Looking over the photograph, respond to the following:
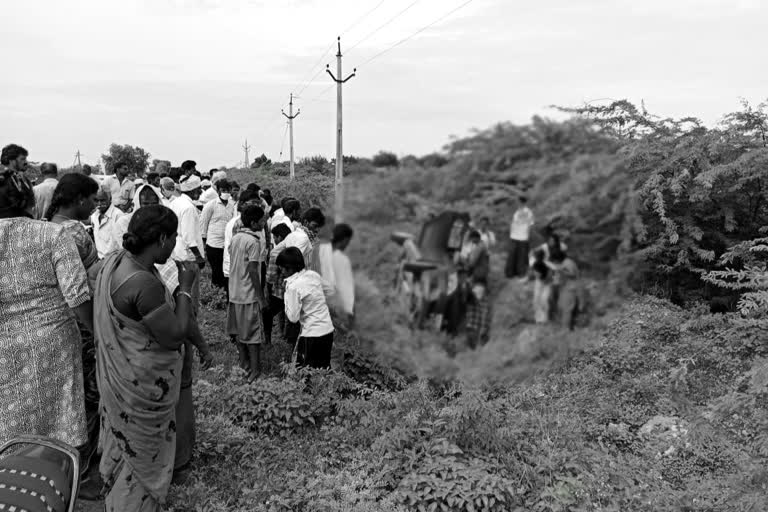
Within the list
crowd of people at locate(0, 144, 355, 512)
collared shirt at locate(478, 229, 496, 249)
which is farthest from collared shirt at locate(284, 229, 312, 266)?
collared shirt at locate(478, 229, 496, 249)

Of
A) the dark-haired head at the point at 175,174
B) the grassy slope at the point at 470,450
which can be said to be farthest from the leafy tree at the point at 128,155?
the grassy slope at the point at 470,450

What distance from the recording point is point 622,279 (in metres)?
1.63

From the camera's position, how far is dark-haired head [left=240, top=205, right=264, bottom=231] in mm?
4906

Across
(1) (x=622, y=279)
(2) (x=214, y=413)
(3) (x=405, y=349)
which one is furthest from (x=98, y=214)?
(1) (x=622, y=279)

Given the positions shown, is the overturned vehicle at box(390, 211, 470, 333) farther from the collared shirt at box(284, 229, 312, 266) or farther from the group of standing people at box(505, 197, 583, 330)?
the collared shirt at box(284, 229, 312, 266)

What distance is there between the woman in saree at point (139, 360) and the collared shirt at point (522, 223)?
6.55ft

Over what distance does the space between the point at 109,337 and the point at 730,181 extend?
311 inches

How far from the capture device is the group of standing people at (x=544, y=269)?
59.0 inches

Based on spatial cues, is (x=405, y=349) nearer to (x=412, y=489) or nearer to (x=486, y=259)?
(x=486, y=259)

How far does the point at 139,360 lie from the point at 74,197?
3.22ft

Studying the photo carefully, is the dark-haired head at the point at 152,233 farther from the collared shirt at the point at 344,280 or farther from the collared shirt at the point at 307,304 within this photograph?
the collared shirt at the point at 344,280

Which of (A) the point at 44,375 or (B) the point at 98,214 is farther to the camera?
(B) the point at 98,214

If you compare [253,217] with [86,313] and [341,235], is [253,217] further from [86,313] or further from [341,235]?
[341,235]

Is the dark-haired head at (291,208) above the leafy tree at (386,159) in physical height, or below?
below
